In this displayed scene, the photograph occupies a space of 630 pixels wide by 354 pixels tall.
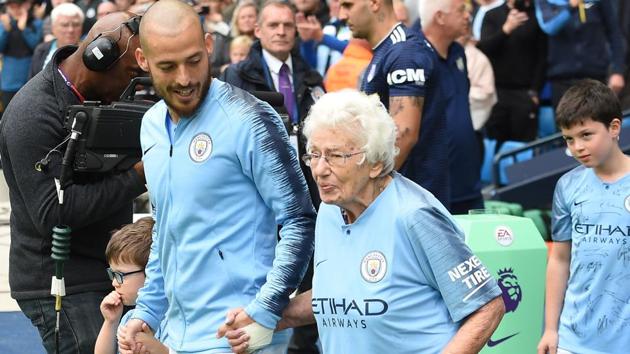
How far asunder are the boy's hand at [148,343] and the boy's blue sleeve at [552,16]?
801 cm

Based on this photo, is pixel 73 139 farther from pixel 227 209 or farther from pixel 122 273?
pixel 227 209

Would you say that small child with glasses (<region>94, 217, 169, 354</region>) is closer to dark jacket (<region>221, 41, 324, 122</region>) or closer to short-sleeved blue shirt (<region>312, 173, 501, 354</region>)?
short-sleeved blue shirt (<region>312, 173, 501, 354</region>)

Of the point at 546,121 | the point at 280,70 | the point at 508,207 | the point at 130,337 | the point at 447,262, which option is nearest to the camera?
the point at 447,262

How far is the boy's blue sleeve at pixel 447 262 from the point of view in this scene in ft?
12.3

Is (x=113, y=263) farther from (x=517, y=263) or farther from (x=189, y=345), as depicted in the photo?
(x=517, y=263)

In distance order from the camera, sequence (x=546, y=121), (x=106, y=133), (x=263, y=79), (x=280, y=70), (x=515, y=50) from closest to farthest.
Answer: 1. (x=106, y=133)
2. (x=263, y=79)
3. (x=280, y=70)
4. (x=515, y=50)
5. (x=546, y=121)

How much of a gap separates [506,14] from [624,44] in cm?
118

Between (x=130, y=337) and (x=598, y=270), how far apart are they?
203 centimetres

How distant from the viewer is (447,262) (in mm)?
3752

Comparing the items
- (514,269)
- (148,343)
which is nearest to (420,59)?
(514,269)

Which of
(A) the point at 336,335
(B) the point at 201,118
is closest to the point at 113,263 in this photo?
(B) the point at 201,118

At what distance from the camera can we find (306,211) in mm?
4270

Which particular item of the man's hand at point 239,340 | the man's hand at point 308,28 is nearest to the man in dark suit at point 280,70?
the man's hand at point 308,28

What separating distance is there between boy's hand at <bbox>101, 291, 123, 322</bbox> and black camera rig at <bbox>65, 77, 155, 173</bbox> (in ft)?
1.71
